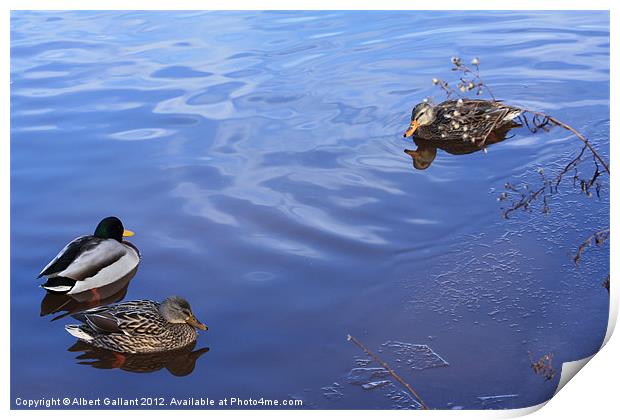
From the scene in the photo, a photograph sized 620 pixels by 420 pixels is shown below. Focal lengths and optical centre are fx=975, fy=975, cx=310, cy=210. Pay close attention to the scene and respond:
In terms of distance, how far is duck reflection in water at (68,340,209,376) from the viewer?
354cm

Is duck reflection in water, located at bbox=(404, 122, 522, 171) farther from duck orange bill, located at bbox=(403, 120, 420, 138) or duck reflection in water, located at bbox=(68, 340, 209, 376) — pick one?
duck reflection in water, located at bbox=(68, 340, 209, 376)

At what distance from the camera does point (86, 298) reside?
13.0ft

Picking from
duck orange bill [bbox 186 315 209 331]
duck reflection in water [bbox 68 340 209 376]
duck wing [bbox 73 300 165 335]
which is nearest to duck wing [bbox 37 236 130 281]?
duck wing [bbox 73 300 165 335]

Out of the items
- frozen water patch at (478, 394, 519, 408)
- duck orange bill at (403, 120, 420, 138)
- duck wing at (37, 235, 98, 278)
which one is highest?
duck orange bill at (403, 120, 420, 138)

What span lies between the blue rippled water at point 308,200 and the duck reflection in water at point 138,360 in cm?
3

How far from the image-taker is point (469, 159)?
14.3 feet

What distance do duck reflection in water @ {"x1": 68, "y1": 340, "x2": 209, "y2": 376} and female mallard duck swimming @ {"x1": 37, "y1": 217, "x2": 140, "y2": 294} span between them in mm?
318

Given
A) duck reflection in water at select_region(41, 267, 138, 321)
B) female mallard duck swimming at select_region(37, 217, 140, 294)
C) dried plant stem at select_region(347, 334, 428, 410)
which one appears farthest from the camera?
female mallard duck swimming at select_region(37, 217, 140, 294)

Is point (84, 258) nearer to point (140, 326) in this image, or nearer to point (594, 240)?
point (140, 326)

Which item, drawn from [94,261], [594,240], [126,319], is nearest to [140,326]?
[126,319]

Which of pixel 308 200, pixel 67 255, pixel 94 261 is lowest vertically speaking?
pixel 94 261

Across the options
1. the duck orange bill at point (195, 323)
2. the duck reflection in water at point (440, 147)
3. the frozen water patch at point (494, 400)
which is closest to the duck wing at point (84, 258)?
the duck orange bill at point (195, 323)

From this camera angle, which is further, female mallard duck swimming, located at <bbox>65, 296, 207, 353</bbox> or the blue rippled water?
female mallard duck swimming, located at <bbox>65, 296, 207, 353</bbox>

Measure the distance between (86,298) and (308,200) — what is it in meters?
0.99
